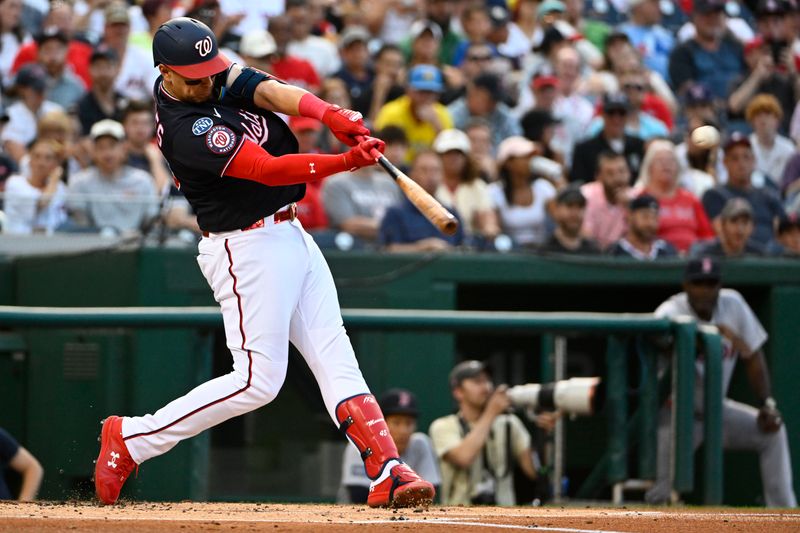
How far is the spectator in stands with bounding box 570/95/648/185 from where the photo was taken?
35.3 ft

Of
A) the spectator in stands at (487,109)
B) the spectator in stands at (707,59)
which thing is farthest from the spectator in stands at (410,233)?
the spectator in stands at (707,59)

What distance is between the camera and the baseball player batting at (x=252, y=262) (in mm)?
5070

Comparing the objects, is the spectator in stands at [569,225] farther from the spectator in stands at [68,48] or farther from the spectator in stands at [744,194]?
the spectator in stands at [68,48]

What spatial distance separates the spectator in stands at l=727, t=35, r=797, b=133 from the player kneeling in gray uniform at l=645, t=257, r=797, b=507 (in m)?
4.36

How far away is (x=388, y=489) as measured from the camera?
523cm

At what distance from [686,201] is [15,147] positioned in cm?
450

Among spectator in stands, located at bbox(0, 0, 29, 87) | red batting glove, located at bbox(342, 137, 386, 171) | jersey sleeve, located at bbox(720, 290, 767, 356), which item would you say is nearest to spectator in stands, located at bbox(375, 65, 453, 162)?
spectator in stands, located at bbox(0, 0, 29, 87)

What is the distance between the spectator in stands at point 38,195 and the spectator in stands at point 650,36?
629cm

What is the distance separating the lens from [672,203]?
386 inches

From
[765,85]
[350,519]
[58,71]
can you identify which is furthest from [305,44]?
[350,519]

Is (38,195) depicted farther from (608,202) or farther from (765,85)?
(765,85)

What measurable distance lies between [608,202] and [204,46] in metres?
5.27

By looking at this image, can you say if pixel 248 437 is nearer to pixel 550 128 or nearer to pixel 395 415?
pixel 395 415

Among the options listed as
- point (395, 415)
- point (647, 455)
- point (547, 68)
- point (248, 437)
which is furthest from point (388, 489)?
point (547, 68)
